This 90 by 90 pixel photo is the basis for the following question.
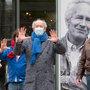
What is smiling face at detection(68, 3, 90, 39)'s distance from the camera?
34.8 ft

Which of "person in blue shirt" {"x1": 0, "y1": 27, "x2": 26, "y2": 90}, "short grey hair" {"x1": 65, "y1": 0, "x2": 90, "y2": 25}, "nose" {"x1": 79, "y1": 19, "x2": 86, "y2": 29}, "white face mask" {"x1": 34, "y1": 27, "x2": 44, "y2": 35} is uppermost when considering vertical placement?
"short grey hair" {"x1": 65, "y1": 0, "x2": 90, "y2": 25}

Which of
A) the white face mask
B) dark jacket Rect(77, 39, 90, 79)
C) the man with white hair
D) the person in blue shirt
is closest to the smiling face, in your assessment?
the man with white hair

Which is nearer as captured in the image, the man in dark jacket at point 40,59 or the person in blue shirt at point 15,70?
the man in dark jacket at point 40,59

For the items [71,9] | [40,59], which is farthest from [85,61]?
[71,9]

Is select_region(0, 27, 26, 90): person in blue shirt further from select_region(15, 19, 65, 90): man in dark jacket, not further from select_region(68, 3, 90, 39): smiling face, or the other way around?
select_region(68, 3, 90, 39): smiling face

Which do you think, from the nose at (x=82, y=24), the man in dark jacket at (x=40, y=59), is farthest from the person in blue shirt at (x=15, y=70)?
the nose at (x=82, y=24)

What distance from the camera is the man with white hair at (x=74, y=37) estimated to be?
10586mm

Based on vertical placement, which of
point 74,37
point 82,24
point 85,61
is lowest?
point 85,61

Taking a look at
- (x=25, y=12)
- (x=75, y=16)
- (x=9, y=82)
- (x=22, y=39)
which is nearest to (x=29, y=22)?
(x=25, y=12)

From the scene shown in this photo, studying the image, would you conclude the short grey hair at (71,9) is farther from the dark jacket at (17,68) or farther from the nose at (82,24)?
the dark jacket at (17,68)

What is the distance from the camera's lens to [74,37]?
1068 centimetres

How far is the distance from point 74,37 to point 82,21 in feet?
1.41

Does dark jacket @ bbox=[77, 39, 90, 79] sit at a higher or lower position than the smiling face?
lower

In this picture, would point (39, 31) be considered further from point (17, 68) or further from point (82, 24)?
point (82, 24)
